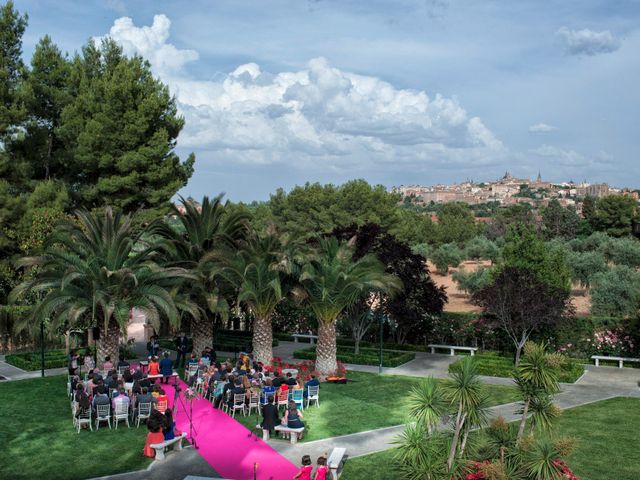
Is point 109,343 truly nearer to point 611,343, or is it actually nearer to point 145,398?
point 145,398

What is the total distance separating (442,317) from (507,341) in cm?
291

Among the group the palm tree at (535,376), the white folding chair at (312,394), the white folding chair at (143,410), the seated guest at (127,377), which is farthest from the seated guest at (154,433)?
the palm tree at (535,376)

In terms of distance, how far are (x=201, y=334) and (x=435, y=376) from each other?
30.2ft

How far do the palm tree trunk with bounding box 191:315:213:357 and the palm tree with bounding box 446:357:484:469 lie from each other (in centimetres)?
1542

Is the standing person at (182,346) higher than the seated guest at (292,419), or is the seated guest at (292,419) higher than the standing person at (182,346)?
the standing person at (182,346)

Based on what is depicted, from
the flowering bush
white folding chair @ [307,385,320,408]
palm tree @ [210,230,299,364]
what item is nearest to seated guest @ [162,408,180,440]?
white folding chair @ [307,385,320,408]

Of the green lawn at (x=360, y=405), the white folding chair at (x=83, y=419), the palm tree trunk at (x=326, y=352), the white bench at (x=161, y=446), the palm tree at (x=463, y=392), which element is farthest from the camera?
the palm tree trunk at (x=326, y=352)

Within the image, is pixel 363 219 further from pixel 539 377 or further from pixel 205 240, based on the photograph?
pixel 539 377

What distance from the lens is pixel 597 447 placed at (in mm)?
14766

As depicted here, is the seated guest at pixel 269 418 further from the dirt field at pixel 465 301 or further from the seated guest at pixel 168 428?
the dirt field at pixel 465 301

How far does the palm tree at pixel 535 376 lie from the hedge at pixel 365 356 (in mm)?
13356

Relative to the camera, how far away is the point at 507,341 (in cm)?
2605

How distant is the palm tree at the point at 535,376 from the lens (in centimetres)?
1038

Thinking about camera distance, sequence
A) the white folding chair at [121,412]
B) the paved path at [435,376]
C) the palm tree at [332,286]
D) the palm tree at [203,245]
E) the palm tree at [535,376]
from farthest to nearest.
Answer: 1. the palm tree at [203,245]
2. the palm tree at [332,286]
3. the white folding chair at [121,412]
4. the paved path at [435,376]
5. the palm tree at [535,376]
